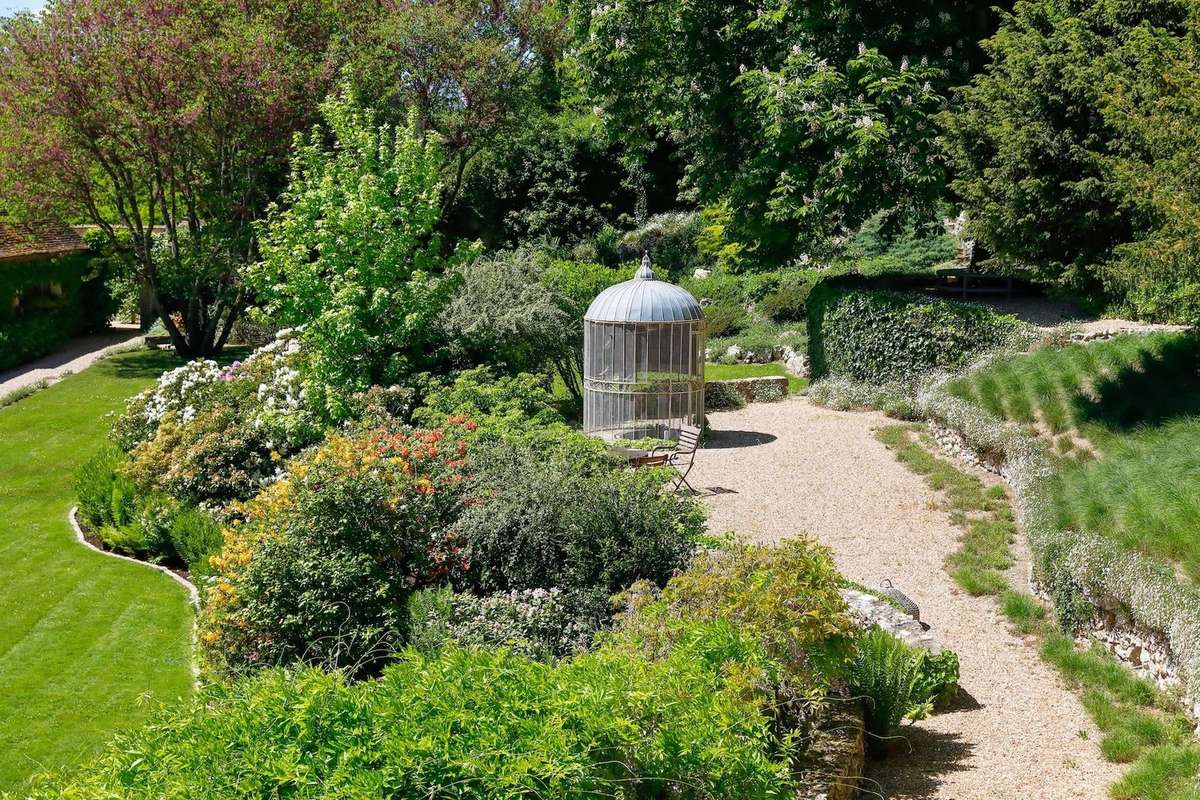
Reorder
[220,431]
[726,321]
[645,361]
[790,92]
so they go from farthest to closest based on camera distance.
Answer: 1. [726,321]
2. [790,92]
3. [645,361]
4. [220,431]

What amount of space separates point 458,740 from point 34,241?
1043 inches

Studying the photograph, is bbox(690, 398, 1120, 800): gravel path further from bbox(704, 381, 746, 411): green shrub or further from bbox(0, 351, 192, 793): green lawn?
bbox(0, 351, 192, 793): green lawn

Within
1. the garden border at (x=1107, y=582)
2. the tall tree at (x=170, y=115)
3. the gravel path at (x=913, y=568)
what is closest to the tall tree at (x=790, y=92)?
the gravel path at (x=913, y=568)

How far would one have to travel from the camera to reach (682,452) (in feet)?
49.7

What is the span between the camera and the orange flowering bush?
8477mm

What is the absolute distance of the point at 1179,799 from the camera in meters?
6.64

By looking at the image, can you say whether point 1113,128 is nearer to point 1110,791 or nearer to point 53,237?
point 1110,791

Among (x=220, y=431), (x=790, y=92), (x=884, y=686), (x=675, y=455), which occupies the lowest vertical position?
(x=884, y=686)

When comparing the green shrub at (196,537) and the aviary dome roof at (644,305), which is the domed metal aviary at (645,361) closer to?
the aviary dome roof at (644,305)

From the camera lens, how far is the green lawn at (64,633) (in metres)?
9.03

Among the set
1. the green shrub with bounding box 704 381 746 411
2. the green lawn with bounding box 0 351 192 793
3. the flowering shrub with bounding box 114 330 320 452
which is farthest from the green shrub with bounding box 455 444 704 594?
the green shrub with bounding box 704 381 746 411

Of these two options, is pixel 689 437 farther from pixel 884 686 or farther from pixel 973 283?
pixel 973 283

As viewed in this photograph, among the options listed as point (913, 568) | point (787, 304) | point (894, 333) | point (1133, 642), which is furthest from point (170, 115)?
point (1133, 642)

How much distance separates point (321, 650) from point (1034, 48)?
13265mm
